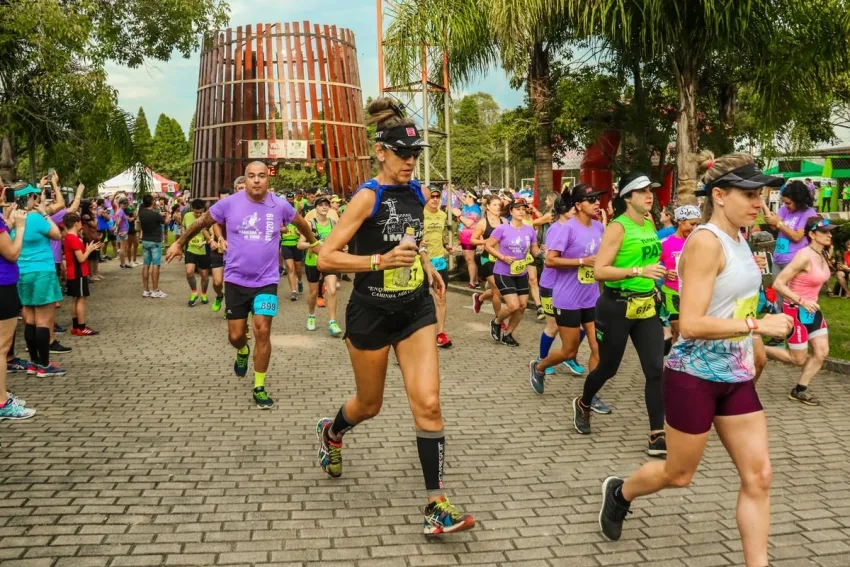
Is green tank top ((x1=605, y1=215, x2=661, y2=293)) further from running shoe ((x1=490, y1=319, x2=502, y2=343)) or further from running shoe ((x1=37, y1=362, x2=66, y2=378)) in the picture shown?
running shoe ((x1=37, y1=362, x2=66, y2=378))

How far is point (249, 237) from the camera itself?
6957 millimetres

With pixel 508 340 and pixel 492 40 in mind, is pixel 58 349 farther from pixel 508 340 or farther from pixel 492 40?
pixel 492 40

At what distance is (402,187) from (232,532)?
6.70ft

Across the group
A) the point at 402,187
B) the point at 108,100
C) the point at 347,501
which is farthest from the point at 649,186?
the point at 108,100

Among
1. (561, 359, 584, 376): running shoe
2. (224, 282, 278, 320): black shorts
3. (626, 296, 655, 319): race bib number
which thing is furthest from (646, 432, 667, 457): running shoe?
(224, 282, 278, 320): black shorts

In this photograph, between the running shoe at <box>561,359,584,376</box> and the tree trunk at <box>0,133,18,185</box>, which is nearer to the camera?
the running shoe at <box>561,359,584,376</box>

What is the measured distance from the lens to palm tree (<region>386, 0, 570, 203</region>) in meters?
13.4

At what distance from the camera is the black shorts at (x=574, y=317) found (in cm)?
696

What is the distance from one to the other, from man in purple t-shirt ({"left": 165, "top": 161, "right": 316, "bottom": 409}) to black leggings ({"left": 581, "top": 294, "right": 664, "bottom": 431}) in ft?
9.19

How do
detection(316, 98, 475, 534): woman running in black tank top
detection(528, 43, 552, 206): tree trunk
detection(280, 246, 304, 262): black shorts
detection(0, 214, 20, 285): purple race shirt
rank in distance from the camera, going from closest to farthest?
detection(316, 98, 475, 534): woman running in black tank top → detection(0, 214, 20, 285): purple race shirt → detection(280, 246, 304, 262): black shorts → detection(528, 43, 552, 206): tree trunk

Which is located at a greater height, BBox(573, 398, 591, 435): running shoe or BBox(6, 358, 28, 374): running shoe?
BBox(6, 358, 28, 374): running shoe

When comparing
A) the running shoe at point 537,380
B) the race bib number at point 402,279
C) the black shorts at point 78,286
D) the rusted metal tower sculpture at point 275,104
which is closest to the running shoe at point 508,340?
the running shoe at point 537,380

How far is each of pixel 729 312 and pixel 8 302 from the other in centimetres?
559

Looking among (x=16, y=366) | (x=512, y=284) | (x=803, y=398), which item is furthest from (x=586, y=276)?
(x=16, y=366)
